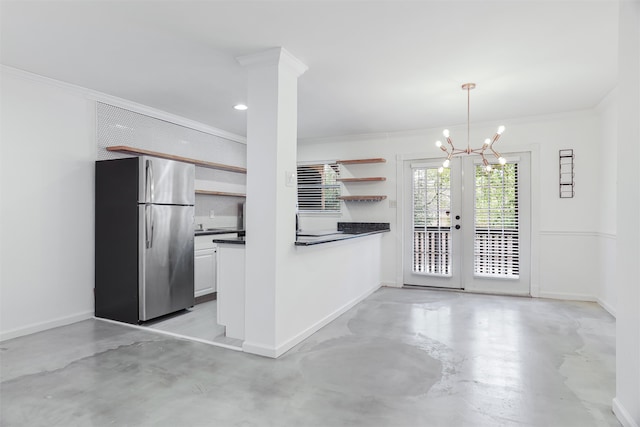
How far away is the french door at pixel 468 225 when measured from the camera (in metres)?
5.12

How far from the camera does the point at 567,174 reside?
16.0 feet

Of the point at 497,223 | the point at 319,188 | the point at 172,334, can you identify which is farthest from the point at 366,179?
the point at 172,334

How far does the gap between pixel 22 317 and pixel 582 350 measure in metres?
4.99

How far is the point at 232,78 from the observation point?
11.7ft

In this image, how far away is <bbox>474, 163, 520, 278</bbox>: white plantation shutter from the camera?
5137 mm

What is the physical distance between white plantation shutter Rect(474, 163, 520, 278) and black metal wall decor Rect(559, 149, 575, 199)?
0.54 m

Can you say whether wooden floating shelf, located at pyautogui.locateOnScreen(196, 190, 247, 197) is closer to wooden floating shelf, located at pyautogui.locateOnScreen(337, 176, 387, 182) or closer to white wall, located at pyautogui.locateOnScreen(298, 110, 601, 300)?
wooden floating shelf, located at pyautogui.locateOnScreen(337, 176, 387, 182)

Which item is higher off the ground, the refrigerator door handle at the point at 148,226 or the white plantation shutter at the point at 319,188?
the white plantation shutter at the point at 319,188

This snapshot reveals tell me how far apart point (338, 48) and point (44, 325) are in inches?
149

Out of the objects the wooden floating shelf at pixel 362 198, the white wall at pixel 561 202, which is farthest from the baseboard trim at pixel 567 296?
the wooden floating shelf at pixel 362 198

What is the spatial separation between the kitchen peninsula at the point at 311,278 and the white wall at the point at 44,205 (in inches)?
62.4

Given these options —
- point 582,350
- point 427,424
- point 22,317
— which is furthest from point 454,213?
point 22,317

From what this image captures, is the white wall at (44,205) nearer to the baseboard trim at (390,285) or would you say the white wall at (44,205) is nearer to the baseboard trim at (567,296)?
the baseboard trim at (390,285)

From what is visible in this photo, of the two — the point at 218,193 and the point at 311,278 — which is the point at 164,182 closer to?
the point at 218,193
